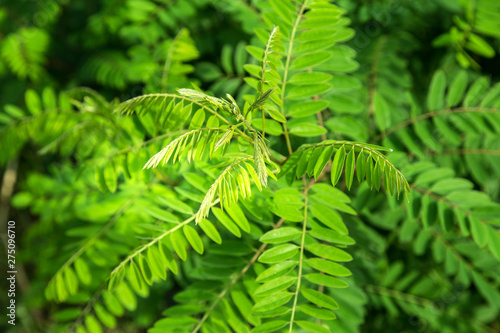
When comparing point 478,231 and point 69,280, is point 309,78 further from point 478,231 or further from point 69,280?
point 69,280

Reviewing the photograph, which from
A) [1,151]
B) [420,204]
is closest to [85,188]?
[1,151]

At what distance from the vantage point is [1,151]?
177 cm

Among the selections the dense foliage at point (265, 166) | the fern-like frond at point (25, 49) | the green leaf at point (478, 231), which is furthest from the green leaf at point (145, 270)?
the fern-like frond at point (25, 49)

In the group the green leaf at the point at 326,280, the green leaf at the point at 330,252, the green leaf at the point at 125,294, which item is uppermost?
the green leaf at the point at 330,252

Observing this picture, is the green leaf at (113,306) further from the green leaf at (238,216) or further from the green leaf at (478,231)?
the green leaf at (478,231)

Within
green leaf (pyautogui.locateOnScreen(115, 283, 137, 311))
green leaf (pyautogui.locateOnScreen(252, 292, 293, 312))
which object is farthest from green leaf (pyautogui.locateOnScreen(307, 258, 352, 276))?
green leaf (pyautogui.locateOnScreen(115, 283, 137, 311))

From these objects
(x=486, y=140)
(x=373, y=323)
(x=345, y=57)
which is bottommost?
(x=373, y=323)

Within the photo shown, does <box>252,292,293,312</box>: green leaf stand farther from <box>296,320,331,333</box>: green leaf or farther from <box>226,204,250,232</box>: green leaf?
<box>226,204,250,232</box>: green leaf

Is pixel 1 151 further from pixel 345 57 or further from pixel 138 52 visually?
pixel 345 57

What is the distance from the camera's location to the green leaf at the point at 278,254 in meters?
1.08

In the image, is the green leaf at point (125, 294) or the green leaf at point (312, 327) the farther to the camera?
the green leaf at point (125, 294)

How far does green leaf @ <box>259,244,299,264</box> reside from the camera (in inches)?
42.7

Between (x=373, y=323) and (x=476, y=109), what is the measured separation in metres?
1.23

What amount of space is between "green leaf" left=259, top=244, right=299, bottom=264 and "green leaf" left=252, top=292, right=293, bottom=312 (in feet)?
0.30
